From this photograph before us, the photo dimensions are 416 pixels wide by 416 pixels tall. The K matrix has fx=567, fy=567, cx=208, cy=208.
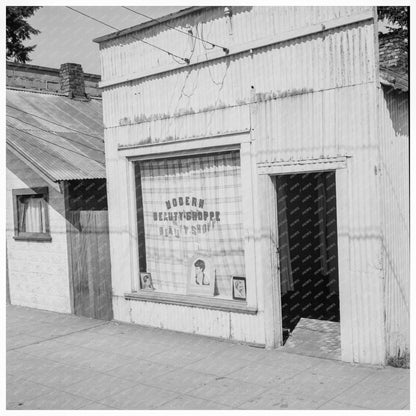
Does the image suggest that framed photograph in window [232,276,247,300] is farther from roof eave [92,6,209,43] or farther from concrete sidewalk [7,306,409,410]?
roof eave [92,6,209,43]

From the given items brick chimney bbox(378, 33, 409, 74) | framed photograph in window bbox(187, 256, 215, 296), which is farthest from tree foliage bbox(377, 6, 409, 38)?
framed photograph in window bbox(187, 256, 215, 296)

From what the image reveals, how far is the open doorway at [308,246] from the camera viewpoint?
10227 millimetres

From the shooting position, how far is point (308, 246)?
11516mm

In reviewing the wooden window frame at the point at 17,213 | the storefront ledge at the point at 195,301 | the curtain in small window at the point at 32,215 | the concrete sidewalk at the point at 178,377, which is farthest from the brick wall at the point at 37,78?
the concrete sidewalk at the point at 178,377

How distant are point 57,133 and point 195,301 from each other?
6.05 m

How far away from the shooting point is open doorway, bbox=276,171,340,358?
1023 cm

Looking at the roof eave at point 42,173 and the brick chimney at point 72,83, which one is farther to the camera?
the brick chimney at point 72,83

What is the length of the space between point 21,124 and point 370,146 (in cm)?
859

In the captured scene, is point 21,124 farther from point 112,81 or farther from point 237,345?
point 237,345

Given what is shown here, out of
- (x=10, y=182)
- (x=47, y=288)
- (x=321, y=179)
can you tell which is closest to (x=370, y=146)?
(x=321, y=179)

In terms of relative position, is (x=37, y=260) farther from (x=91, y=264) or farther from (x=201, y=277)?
(x=201, y=277)

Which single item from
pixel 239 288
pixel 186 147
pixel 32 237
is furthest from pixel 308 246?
pixel 32 237

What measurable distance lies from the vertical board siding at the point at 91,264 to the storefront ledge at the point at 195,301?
26.0 inches

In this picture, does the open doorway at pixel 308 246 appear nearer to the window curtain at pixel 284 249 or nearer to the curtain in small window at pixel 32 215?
the window curtain at pixel 284 249
